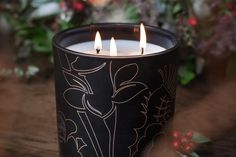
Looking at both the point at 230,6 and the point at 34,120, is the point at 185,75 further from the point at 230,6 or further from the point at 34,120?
the point at 34,120

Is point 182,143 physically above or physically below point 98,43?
below

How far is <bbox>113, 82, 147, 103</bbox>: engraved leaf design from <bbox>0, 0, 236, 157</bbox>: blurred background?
191 millimetres

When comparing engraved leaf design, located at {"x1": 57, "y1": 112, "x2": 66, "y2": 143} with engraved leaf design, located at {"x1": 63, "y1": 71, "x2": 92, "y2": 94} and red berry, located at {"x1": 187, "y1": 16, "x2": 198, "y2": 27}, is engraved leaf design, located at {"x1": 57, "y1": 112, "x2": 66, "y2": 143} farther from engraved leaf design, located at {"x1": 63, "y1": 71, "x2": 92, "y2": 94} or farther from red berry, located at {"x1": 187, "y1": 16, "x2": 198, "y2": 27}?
red berry, located at {"x1": 187, "y1": 16, "x2": 198, "y2": 27}

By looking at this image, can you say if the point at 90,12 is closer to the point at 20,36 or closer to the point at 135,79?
the point at 20,36

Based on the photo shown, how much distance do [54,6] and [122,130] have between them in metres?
0.45

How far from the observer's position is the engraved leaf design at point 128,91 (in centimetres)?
34

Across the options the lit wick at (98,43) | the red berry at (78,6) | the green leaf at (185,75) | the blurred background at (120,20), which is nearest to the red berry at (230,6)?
the blurred background at (120,20)

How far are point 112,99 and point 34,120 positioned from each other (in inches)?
9.7

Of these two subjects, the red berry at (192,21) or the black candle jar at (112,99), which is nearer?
the black candle jar at (112,99)

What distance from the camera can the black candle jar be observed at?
13.1 inches

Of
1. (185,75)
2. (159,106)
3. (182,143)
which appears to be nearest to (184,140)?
(182,143)

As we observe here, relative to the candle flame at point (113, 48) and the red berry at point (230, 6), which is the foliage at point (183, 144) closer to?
the candle flame at point (113, 48)

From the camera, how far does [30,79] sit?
68 centimetres

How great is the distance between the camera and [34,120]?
1.84 ft
